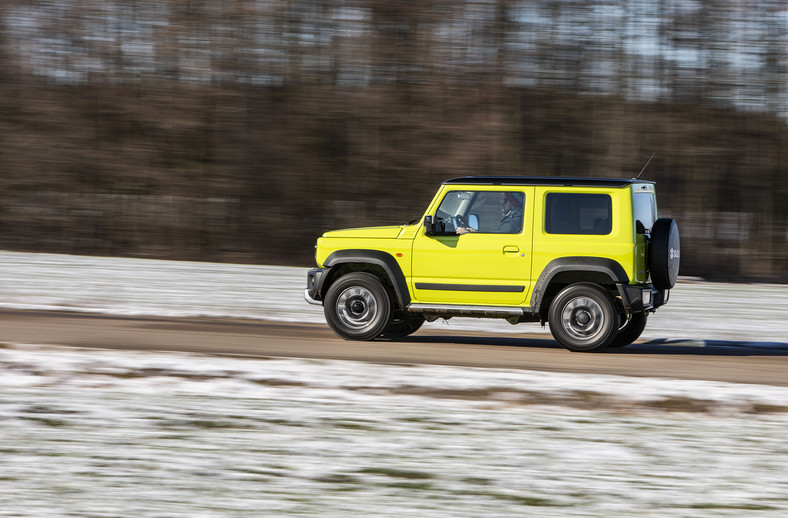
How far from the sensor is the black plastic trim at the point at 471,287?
1088 centimetres

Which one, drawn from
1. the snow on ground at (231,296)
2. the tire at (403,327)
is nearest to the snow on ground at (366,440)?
the tire at (403,327)

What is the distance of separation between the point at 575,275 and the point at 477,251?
103cm

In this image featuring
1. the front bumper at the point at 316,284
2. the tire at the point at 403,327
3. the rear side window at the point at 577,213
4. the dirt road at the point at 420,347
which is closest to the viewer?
the dirt road at the point at 420,347

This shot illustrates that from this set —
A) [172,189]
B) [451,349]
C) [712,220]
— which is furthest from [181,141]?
[451,349]

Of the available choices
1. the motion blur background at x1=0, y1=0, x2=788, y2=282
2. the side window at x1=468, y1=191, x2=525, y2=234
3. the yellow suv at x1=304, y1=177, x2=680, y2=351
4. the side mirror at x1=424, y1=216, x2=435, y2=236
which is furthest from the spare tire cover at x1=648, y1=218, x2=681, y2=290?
the motion blur background at x1=0, y1=0, x2=788, y2=282

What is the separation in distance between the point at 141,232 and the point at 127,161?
4.93 ft

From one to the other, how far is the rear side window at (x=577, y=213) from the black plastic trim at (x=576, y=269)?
307 millimetres

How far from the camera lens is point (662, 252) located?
Answer: 1071 cm

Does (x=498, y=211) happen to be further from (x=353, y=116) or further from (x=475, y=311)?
(x=353, y=116)

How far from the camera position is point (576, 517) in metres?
5.12

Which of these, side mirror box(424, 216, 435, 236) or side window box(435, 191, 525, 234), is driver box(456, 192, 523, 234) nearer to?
side window box(435, 191, 525, 234)

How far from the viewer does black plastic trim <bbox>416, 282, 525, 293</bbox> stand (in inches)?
428

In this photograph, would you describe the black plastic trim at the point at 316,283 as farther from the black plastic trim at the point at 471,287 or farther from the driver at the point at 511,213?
the driver at the point at 511,213

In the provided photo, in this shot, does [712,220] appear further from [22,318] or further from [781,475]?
[781,475]
